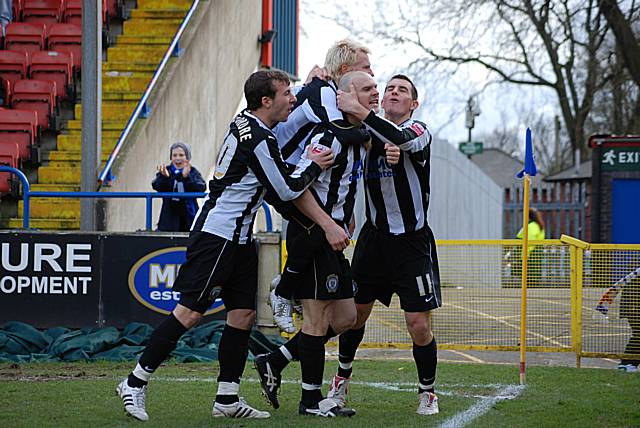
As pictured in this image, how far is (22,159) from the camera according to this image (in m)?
15.4

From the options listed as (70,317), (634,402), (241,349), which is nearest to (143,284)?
(70,317)

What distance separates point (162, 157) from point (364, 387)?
9.69m

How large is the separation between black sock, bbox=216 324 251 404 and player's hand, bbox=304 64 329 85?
66.2 inches

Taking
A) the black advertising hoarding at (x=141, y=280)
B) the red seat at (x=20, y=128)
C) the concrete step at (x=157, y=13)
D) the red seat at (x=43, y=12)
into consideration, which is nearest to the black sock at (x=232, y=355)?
the black advertising hoarding at (x=141, y=280)

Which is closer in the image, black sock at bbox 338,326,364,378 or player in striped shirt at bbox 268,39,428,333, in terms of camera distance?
player in striped shirt at bbox 268,39,428,333

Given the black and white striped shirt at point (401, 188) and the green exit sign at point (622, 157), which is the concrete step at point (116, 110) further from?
the black and white striped shirt at point (401, 188)

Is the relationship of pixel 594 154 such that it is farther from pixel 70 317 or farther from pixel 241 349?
pixel 241 349

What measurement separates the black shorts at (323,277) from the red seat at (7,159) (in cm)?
922

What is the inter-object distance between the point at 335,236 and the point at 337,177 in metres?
0.42

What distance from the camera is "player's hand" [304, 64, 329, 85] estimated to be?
21.7ft

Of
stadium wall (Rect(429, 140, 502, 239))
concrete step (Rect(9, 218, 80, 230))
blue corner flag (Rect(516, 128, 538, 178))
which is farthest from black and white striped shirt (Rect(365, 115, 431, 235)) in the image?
stadium wall (Rect(429, 140, 502, 239))

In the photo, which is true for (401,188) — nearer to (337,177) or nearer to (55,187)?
(337,177)

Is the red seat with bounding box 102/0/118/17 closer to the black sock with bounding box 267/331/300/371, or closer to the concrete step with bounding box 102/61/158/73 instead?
the concrete step with bounding box 102/61/158/73

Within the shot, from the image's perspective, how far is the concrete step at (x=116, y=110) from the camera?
1711cm
